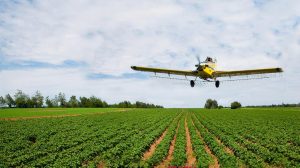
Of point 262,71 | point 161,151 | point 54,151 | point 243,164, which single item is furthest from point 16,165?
point 262,71

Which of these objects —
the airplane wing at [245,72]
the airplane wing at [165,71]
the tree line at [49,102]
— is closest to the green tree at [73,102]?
the tree line at [49,102]

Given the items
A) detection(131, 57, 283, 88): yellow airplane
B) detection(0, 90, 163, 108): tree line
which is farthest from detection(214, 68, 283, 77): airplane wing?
detection(0, 90, 163, 108): tree line

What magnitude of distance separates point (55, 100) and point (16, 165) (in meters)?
167

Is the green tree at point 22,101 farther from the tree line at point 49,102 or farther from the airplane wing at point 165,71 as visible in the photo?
the airplane wing at point 165,71

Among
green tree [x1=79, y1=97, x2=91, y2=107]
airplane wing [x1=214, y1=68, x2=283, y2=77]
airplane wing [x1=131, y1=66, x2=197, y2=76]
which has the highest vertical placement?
green tree [x1=79, y1=97, x2=91, y2=107]

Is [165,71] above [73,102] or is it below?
below

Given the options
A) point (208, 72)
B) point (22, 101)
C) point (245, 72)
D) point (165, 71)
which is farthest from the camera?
point (22, 101)

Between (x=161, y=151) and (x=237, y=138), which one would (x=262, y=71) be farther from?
(x=161, y=151)

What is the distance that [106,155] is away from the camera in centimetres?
1839

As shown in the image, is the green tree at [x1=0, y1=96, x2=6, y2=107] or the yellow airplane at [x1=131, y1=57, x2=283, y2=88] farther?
the green tree at [x1=0, y1=96, x2=6, y2=107]

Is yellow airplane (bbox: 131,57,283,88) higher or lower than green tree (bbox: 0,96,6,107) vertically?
lower

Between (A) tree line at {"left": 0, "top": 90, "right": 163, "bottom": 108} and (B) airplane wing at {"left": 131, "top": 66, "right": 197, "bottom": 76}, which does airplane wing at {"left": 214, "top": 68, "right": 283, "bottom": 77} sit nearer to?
(B) airplane wing at {"left": 131, "top": 66, "right": 197, "bottom": 76}

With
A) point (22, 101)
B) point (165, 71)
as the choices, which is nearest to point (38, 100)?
point (22, 101)

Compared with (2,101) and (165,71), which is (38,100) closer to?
(2,101)
